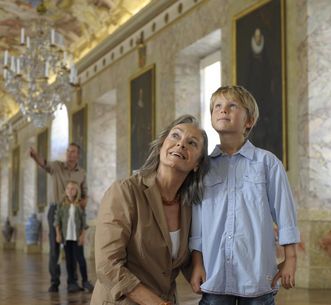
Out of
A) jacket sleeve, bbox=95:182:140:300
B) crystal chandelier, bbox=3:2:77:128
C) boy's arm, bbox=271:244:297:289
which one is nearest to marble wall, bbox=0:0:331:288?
crystal chandelier, bbox=3:2:77:128

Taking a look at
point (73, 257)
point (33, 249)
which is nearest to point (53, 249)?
point (73, 257)

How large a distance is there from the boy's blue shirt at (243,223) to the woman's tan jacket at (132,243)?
0.12 metres

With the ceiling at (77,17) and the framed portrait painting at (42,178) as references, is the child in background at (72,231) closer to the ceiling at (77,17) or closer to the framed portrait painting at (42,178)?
the ceiling at (77,17)

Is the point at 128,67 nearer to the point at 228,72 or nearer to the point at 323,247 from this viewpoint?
the point at 228,72

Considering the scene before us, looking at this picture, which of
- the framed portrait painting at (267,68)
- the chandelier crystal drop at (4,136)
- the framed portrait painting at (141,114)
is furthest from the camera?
the chandelier crystal drop at (4,136)

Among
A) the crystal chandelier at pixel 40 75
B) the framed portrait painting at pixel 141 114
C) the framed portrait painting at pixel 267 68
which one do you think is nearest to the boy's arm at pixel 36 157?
the framed portrait painting at pixel 267 68

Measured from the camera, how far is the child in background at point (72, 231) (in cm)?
782

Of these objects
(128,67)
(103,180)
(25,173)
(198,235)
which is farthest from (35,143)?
(198,235)

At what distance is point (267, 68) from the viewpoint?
9.60 m

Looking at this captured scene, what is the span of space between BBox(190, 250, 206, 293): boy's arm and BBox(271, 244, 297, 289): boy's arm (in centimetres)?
29

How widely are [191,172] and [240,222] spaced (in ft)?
1.03

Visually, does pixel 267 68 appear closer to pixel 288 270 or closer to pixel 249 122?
pixel 249 122

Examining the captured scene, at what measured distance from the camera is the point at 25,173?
27578 mm

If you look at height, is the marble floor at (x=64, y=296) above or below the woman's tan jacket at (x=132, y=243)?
below
